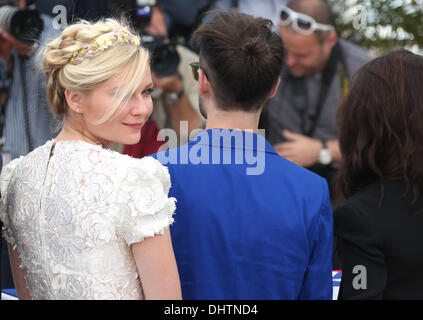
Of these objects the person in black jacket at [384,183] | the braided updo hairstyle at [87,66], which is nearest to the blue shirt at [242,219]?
the person in black jacket at [384,183]

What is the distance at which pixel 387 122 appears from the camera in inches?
59.6

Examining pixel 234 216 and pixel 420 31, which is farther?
pixel 420 31

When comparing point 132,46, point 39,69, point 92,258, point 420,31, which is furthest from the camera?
point 420,31

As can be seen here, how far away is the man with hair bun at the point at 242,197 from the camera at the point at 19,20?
1728 millimetres

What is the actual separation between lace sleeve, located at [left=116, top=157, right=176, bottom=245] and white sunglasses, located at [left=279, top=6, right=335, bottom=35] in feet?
8.87

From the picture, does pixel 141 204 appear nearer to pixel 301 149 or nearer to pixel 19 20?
pixel 19 20

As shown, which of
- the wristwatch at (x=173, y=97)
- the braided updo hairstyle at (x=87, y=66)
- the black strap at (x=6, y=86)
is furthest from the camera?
the wristwatch at (x=173, y=97)

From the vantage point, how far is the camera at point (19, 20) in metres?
2.88

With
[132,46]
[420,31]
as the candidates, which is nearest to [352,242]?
[132,46]

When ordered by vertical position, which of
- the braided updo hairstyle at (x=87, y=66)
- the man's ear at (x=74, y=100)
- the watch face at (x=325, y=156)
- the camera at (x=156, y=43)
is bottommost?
the watch face at (x=325, y=156)

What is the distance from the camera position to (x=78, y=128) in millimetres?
1382

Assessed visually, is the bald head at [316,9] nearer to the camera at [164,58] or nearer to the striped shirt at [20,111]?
the camera at [164,58]
